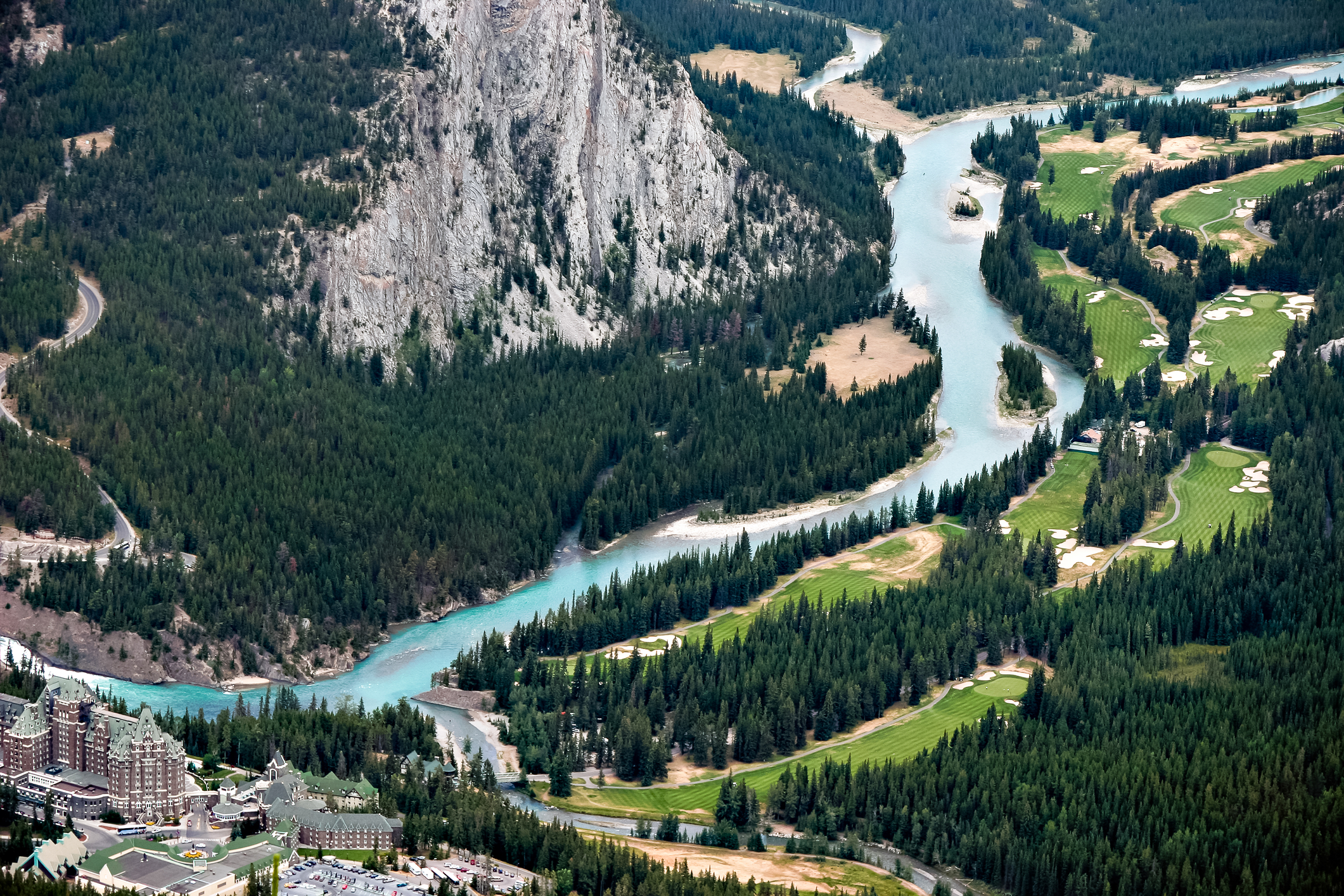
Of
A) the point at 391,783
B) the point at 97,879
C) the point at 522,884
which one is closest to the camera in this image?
the point at 97,879

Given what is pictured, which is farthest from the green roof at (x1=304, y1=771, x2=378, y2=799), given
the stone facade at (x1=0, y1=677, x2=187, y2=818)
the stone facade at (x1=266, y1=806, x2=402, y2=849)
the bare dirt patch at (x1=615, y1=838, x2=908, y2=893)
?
the bare dirt patch at (x1=615, y1=838, x2=908, y2=893)

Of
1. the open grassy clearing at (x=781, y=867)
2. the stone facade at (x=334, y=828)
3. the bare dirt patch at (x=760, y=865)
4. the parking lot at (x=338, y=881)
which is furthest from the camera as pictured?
the bare dirt patch at (x=760, y=865)

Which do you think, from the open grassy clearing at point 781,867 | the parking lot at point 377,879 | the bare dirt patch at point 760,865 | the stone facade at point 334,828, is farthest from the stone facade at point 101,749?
the bare dirt patch at point 760,865

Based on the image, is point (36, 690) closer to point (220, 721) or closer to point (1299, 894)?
point (220, 721)

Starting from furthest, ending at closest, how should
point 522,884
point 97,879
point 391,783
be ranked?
1. point 391,783
2. point 522,884
3. point 97,879

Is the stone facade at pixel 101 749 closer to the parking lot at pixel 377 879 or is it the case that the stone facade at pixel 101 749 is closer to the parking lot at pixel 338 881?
the parking lot at pixel 377 879

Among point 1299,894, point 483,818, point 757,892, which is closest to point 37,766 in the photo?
point 483,818

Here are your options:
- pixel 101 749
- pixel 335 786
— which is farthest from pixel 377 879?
pixel 101 749

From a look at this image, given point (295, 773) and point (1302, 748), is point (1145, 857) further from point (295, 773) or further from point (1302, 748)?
point (295, 773)

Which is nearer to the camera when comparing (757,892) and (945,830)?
(757,892)
